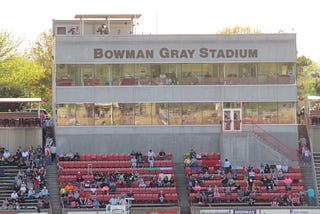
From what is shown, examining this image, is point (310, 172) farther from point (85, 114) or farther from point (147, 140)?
point (85, 114)

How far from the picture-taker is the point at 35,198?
222 feet

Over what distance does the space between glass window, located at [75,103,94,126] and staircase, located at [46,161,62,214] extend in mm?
3705

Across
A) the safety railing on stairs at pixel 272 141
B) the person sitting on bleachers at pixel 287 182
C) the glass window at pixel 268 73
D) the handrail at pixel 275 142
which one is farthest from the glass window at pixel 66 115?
the person sitting on bleachers at pixel 287 182

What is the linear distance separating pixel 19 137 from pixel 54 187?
6.58 m

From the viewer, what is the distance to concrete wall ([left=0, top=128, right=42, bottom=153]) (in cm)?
7512

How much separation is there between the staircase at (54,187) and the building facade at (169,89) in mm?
2979

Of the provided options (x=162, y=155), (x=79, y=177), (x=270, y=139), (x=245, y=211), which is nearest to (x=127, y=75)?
(x=162, y=155)

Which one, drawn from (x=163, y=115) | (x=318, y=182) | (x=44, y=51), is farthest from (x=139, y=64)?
(x=44, y=51)

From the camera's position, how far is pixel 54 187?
231 ft

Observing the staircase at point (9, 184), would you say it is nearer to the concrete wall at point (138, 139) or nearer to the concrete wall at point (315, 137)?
the concrete wall at point (138, 139)

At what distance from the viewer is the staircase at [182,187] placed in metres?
68.6

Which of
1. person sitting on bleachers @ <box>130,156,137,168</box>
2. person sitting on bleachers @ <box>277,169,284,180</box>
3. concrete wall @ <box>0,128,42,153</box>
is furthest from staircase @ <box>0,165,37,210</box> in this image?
person sitting on bleachers @ <box>277,169,284,180</box>

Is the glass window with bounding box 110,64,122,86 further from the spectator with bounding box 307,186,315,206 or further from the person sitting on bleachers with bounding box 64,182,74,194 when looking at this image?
the spectator with bounding box 307,186,315,206

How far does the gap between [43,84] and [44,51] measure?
14335mm
